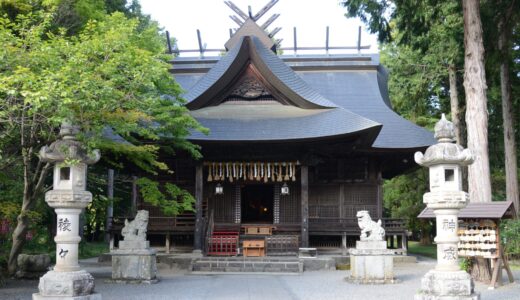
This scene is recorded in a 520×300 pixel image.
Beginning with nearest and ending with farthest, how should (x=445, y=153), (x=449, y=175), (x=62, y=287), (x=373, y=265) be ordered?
(x=62, y=287) < (x=445, y=153) < (x=449, y=175) < (x=373, y=265)

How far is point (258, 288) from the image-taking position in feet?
39.2

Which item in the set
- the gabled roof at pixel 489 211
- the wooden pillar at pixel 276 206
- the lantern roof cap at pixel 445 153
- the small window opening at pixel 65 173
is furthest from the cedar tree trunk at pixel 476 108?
the small window opening at pixel 65 173

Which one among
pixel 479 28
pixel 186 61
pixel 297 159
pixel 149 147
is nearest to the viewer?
pixel 149 147

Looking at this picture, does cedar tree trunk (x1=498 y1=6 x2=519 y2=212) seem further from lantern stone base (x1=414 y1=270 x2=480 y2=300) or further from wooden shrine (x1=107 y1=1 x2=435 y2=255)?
lantern stone base (x1=414 y1=270 x2=480 y2=300)

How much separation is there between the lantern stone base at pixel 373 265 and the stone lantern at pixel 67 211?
6714 millimetres

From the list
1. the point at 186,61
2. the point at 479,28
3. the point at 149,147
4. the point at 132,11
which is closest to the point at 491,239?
the point at 479,28

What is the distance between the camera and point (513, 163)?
20500 millimetres

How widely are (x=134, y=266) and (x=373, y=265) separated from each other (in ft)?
20.6

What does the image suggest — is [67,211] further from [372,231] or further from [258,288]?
[372,231]

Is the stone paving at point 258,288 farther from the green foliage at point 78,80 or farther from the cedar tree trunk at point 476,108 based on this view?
the green foliage at point 78,80

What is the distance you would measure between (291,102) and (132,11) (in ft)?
49.4

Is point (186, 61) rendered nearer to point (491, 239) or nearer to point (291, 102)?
point (291, 102)

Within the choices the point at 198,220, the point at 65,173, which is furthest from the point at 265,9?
the point at 65,173

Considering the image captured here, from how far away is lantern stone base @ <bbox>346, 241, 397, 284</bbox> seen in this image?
12.6 m
